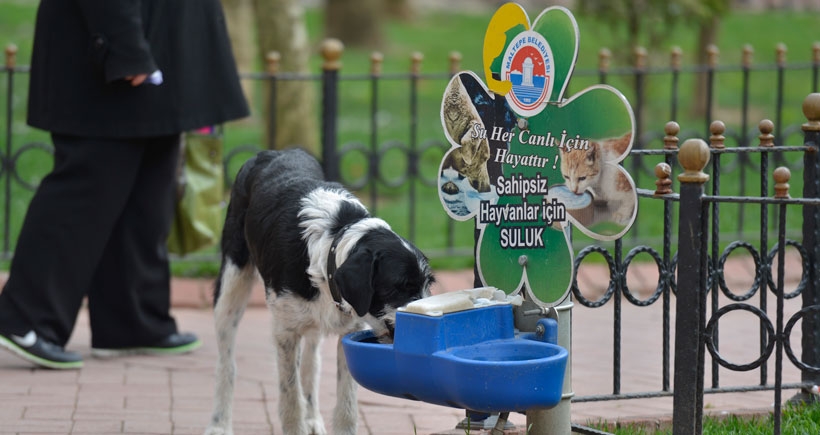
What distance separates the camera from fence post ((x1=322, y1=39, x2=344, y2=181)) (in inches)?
294

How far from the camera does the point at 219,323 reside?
4750mm

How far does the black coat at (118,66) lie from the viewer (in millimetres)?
5148

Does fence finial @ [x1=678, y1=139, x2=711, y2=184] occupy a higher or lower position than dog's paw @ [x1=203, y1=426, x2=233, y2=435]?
higher

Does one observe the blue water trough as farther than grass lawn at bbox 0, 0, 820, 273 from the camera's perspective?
No

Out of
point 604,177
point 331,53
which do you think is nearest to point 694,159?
point 604,177

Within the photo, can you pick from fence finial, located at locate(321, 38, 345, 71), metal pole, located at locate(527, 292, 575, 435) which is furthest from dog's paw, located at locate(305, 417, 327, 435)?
fence finial, located at locate(321, 38, 345, 71)

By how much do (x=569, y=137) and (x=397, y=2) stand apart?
85.3 ft

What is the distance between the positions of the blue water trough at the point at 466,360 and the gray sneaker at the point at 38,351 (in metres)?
2.32

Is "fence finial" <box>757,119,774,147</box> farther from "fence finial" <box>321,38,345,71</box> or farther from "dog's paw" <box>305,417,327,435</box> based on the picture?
"fence finial" <box>321,38,345,71</box>

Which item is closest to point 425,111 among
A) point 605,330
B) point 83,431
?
point 605,330

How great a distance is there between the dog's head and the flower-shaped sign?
0.79 feet

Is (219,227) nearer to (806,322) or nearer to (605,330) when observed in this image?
(605,330)

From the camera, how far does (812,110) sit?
4.38 metres

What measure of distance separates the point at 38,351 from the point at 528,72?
9.80 ft
